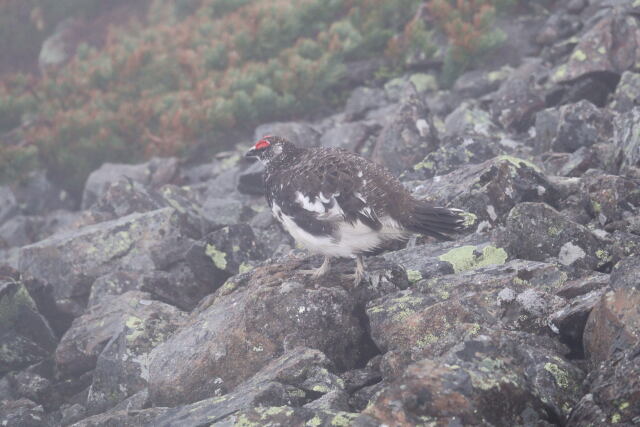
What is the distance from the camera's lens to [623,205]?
20.0ft

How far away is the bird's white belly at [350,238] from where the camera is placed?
18.1 feet

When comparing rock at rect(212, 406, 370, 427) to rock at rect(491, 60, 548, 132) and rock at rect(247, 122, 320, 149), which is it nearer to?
rock at rect(491, 60, 548, 132)

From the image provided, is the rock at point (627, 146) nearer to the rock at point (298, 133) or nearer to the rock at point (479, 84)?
the rock at point (479, 84)

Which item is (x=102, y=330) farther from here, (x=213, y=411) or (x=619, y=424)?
(x=619, y=424)

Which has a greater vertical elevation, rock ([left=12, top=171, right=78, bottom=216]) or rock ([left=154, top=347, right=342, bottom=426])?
rock ([left=154, top=347, right=342, bottom=426])

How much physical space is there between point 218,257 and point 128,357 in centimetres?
172

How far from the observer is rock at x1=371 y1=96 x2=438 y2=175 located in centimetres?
924

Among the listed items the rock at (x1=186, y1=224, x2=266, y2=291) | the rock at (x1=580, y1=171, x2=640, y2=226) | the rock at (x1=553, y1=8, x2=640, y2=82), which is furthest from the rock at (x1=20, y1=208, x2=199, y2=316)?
the rock at (x1=553, y1=8, x2=640, y2=82)

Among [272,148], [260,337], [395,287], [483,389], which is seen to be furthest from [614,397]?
[272,148]

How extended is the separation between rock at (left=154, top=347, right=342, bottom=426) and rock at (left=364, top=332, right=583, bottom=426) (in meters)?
0.92

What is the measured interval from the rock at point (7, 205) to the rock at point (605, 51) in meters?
10.1

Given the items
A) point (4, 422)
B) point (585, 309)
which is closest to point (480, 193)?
point (585, 309)

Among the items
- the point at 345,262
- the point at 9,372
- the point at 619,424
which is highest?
the point at 619,424

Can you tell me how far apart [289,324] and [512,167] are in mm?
3070
